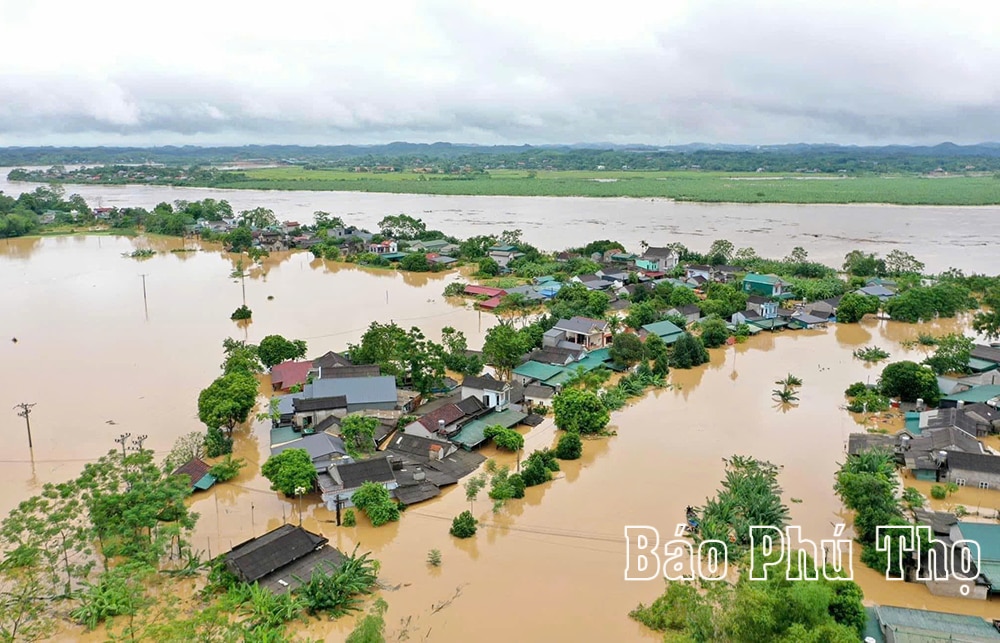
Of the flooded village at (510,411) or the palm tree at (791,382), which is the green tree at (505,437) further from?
the palm tree at (791,382)

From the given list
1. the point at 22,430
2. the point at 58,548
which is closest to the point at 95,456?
the point at 22,430

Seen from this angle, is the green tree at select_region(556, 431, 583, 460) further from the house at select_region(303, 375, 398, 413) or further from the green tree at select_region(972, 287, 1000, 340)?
the green tree at select_region(972, 287, 1000, 340)

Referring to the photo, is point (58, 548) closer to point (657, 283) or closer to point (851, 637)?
point (851, 637)

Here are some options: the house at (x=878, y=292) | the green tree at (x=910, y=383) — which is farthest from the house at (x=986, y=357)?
the house at (x=878, y=292)

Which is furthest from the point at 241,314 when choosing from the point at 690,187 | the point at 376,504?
the point at 690,187

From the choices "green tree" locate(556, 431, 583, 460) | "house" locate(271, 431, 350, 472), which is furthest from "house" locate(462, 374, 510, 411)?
"house" locate(271, 431, 350, 472)

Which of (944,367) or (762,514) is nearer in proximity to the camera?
(762,514)

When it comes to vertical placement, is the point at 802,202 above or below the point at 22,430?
above

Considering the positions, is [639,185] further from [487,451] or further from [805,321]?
[487,451]
